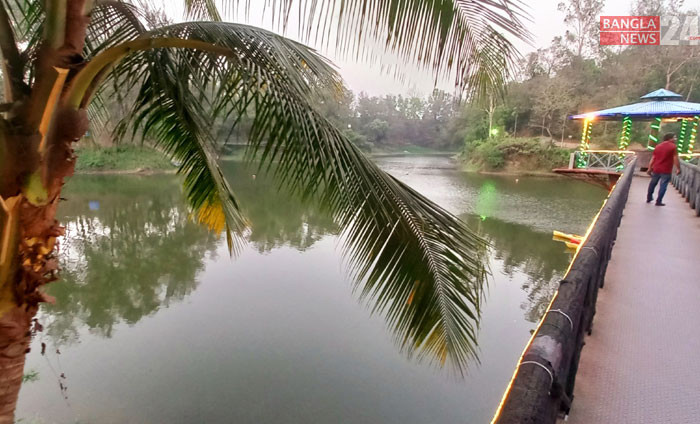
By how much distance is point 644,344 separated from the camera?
1889 millimetres

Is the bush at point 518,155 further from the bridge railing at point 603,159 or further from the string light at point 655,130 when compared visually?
the bridge railing at point 603,159

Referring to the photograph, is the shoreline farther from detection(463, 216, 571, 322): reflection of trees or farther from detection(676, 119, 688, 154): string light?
detection(676, 119, 688, 154): string light

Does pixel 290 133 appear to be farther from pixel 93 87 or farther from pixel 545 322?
pixel 545 322

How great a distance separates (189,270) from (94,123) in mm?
5919

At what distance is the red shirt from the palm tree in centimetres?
537

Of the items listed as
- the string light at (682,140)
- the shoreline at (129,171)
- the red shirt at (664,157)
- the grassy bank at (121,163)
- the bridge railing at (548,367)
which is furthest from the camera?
the shoreline at (129,171)

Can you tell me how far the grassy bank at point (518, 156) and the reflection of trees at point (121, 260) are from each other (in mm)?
20615

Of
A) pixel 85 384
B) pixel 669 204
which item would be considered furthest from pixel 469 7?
pixel 669 204

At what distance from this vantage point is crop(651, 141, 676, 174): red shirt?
5395mm

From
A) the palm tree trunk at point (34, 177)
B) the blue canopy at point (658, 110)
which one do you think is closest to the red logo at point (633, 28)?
the blue canopy at point (658, 110)

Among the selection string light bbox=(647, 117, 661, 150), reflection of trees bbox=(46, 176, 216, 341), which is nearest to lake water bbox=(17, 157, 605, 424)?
reflection of trees bbox=(46, 176, 216, 341)

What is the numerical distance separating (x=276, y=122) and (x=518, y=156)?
26987 millimetres

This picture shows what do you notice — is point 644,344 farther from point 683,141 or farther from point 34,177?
point 683,141

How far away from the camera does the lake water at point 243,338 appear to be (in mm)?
4391
